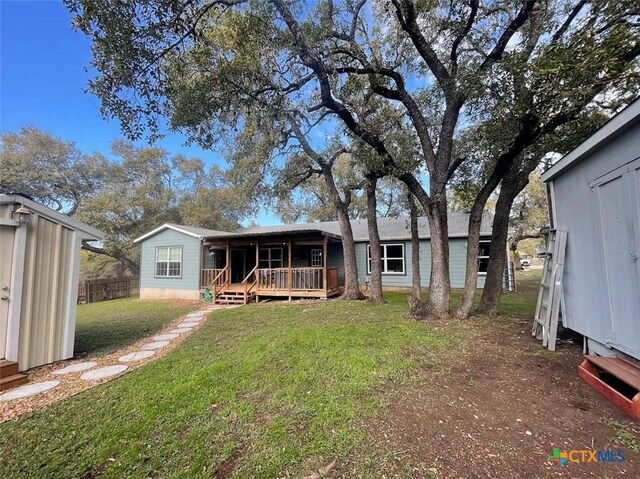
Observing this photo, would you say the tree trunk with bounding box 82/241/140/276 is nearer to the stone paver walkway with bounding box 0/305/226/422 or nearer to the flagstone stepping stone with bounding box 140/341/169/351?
the stone paver walkway with bounding box 0/305/226/422

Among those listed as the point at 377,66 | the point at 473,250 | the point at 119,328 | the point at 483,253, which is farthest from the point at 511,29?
Answer: the point at 119,328

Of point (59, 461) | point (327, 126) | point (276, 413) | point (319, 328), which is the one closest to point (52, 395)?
point (59, 461)

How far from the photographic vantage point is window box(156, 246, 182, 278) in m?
14.0

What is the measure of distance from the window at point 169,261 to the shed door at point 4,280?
9.91 metres

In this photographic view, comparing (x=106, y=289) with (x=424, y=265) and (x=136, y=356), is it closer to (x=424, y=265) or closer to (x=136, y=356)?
(x=136, y=356)

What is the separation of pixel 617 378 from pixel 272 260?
13.0m

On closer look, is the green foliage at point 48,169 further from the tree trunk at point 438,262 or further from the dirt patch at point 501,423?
the dirt patch at point 501,423

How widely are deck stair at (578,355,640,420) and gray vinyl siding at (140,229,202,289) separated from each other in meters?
13.2

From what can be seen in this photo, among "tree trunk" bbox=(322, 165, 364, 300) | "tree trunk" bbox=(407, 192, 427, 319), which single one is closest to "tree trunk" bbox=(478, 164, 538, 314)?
"tree trunk" bbox=(407, 192, 427, 319)

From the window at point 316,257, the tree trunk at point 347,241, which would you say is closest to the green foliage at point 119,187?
the window at point 316,257

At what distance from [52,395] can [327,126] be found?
407 inches

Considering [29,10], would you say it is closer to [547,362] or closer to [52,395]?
[52,395]

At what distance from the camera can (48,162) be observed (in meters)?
20.6

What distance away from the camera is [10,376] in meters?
4.00
